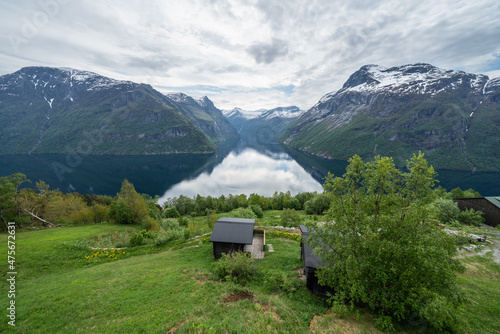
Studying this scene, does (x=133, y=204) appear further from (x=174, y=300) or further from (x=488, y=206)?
(x=488, y=206)

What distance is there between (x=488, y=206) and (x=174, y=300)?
54.2 metres

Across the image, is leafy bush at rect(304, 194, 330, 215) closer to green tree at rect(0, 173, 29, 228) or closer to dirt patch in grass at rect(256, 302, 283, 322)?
dirt patch in grass at rect(256, 302, 283, 322)

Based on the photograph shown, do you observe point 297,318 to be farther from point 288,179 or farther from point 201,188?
point 288,179

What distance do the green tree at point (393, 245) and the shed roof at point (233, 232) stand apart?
9.84 meters

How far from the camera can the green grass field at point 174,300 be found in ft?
35.0

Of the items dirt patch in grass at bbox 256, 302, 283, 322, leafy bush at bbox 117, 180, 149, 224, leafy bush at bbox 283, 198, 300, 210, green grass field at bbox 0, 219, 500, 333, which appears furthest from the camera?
leafy bush at bbox 283, 198, 300, 210

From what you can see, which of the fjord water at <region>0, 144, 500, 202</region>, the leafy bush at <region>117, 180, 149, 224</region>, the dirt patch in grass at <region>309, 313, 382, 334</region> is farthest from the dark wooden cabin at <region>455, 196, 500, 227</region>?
the leafy bush at <region>117, 180, 149, 224</region>

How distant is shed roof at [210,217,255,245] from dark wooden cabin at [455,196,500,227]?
44.9 metres

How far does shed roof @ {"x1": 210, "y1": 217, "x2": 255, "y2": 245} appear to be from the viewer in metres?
20.4

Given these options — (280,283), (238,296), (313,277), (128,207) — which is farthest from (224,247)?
(128,207)

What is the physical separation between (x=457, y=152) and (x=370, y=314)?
249 metres

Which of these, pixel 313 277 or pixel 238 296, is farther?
pixel 313 277

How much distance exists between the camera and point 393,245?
951cm

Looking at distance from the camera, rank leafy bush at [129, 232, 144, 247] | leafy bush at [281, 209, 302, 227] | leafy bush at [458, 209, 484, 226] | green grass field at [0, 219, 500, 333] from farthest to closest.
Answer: leafy bush at [458, 209, 484, 226], leafy bush at [281, 209, 302, 227], leafy bush at [129, 232, 144, 247], green grass field at [0, 219, 500, 333]
